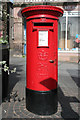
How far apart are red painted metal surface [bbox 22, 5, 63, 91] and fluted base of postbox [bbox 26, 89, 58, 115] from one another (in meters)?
0.12

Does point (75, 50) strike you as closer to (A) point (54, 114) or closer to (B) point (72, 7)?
(B) point (72, 7)

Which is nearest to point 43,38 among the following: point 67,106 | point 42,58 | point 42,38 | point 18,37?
point 42,38

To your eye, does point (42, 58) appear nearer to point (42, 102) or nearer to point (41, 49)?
point (41, 49)

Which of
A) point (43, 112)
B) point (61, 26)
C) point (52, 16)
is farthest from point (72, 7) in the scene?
point (43, 112)

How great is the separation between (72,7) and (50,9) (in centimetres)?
1277

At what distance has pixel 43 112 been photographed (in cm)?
323

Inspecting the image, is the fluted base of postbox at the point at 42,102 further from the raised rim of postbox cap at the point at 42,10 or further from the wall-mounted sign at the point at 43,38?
the raised rim of postbox cap at the point at 42,10

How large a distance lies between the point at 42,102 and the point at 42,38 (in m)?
1.53

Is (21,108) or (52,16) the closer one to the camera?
(52,16)

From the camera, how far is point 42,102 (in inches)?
126

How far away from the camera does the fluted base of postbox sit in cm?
319

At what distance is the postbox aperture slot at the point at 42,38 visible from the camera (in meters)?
3.03

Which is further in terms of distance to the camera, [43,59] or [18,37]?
[18,37]

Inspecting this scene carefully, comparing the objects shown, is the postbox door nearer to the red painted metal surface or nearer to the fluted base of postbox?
the red painted metal surface
